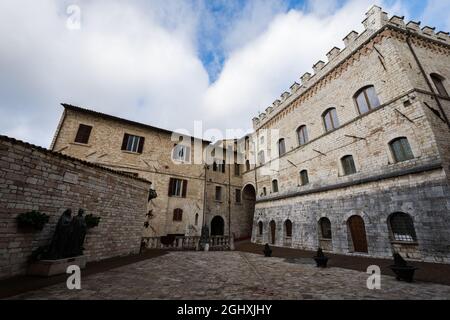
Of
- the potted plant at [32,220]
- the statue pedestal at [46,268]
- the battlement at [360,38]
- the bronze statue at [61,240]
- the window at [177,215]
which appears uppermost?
the battlement at [360,38]

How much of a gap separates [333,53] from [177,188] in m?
15.1

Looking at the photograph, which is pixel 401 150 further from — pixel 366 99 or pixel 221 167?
pixel 221 167

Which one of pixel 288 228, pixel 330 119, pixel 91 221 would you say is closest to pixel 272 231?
pixel 288 228

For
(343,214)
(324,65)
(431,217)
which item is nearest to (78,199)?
(343,214)

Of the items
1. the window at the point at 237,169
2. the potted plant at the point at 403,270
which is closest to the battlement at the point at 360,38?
the window at the point at 237,169

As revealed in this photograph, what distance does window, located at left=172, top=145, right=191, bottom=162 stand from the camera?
1731 cm

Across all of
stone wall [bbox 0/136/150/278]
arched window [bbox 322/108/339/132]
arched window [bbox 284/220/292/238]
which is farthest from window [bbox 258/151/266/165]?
stone wall [bbox 0/136/150/278]

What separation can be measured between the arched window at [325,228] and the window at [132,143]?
14089 millimetres

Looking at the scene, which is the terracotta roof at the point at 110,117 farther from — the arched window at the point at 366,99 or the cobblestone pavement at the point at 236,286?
the arched window at the point at 366,99

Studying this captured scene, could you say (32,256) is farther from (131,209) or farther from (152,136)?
(152,136)

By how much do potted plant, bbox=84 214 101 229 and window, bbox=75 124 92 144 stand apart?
910cm

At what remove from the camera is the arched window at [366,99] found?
32.7 feet

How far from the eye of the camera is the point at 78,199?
7020 mm
